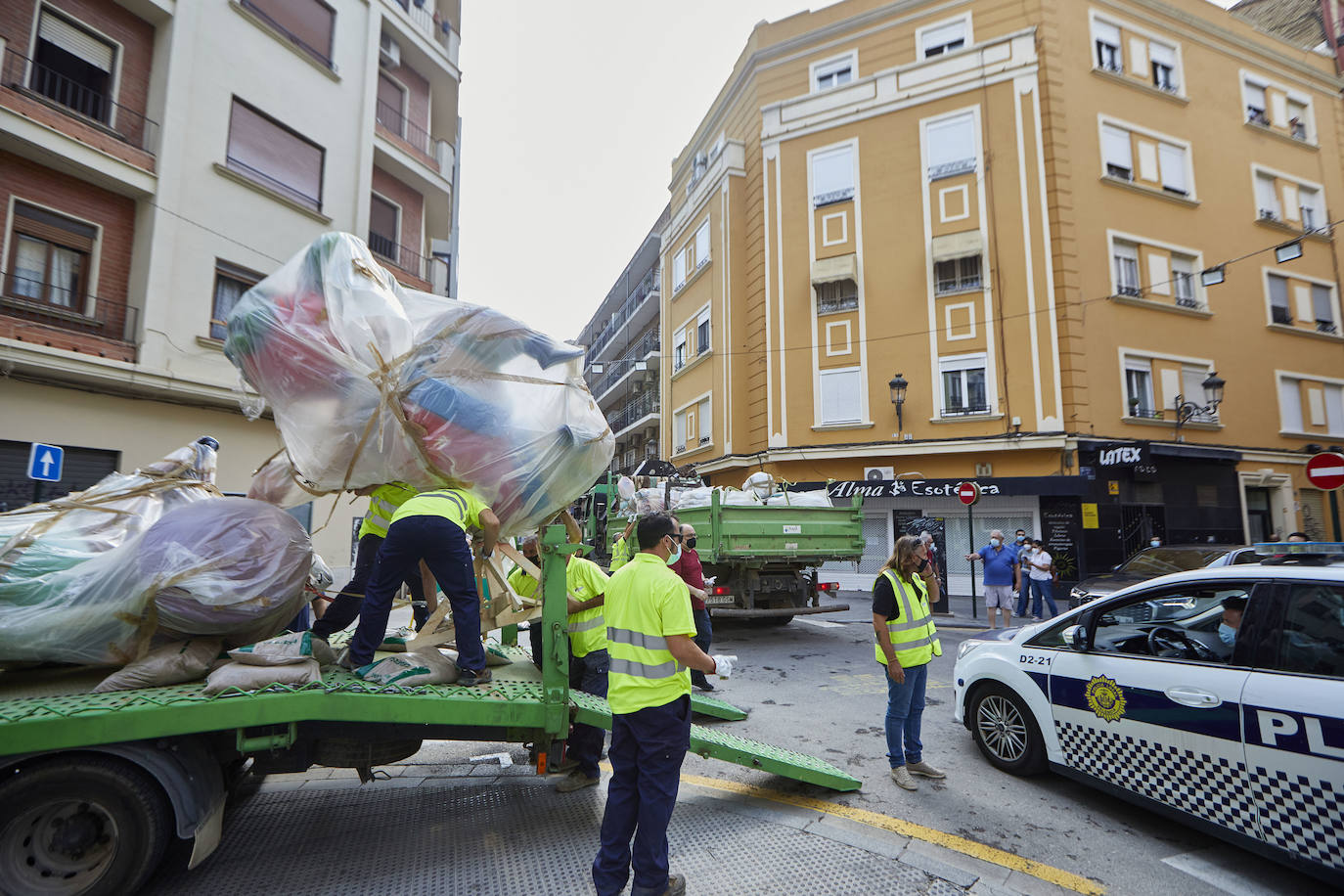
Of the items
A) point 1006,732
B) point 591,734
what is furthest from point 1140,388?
point 591,734

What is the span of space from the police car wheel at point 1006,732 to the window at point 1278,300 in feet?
66.6

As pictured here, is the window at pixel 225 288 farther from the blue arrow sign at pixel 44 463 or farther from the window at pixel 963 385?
the window at pixel 963 385

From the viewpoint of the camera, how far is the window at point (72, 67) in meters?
9.89

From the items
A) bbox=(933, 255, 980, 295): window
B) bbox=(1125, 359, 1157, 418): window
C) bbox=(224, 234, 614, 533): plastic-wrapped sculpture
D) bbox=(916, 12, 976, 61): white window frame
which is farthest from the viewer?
bbox=(916, 12, 976, 61): white window frame

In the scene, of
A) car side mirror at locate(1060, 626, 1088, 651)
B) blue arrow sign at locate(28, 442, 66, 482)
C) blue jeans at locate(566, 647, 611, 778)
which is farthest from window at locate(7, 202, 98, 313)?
car side mirror at locate(1060, 626, 1088, 651)

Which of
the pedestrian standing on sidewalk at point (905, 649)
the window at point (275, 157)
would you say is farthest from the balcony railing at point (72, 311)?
the pedestrian standing on sidewalk at point (905, 649)

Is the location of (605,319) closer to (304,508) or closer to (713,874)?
(304,508)

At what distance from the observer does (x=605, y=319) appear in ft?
134

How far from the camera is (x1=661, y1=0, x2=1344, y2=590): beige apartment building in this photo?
51.8 feet

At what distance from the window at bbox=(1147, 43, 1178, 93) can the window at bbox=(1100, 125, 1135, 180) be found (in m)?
2.29

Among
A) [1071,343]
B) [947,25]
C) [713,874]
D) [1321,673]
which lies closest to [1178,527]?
[1071,343]

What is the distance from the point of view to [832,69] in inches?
745

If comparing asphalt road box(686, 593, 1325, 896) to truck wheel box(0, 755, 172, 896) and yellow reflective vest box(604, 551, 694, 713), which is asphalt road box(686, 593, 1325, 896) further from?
truck wheel box(0, 755, 172, 896)

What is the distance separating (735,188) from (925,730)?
18463 millimetres
